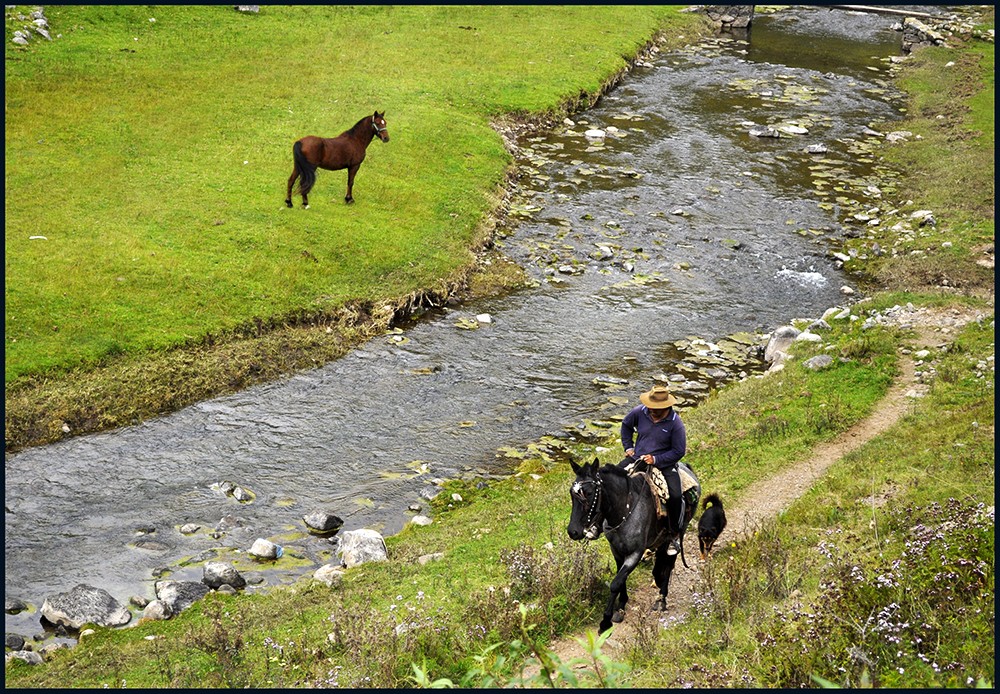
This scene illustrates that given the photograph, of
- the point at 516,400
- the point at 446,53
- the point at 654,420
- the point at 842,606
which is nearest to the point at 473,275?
the point at 516,400

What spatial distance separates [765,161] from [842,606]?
106 ft

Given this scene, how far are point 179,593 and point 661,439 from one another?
858 centimetres

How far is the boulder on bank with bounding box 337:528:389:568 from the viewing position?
1697cm

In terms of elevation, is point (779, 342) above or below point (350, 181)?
below

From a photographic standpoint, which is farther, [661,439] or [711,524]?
[711,524]

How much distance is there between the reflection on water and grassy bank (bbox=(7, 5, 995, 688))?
6.60 ft

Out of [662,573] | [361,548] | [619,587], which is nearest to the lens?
[619,587]

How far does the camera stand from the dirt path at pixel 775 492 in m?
13.1

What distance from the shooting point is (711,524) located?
14836 millimetres

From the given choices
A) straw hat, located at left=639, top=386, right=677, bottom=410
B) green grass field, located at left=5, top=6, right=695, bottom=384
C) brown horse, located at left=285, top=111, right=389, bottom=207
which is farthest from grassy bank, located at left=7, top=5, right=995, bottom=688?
brown horse, located at left=285, top=111, right=389, bottom=207

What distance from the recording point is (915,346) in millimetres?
22625

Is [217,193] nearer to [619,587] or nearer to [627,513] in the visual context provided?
[627,513]

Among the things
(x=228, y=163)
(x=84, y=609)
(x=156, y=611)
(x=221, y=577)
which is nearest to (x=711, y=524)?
(x=221, y=577)

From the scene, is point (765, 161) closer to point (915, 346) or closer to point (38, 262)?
point (915, 346)
